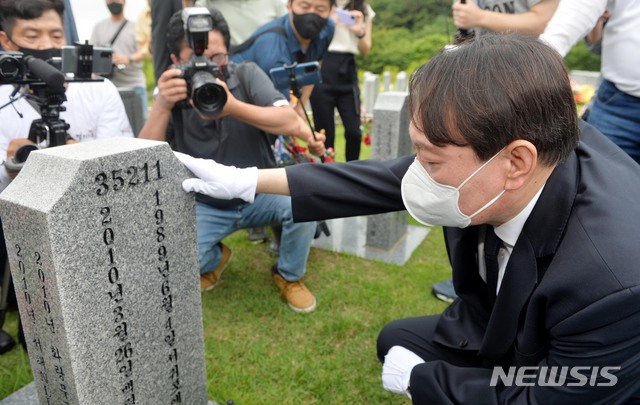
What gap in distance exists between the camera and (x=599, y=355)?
128 centimetres

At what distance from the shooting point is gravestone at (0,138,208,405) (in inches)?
54.4

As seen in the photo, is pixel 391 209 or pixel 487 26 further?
pixel 487 26

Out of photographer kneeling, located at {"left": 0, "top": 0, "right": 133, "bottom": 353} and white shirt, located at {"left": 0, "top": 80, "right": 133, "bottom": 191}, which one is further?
white shirt, located at {"left": 0, "top": 80, "right": 133, "bottom": 191}

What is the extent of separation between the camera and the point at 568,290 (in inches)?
50.7

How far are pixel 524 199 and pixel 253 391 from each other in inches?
60.3

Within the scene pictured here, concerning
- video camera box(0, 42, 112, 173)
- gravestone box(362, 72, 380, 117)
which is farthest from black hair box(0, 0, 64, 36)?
gravestone box(362, 72, 380, 117)

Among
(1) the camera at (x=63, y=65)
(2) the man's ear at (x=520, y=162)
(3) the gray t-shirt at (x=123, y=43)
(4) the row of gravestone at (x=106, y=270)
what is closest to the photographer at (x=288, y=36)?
(1) the camera at (x=63, y=65)

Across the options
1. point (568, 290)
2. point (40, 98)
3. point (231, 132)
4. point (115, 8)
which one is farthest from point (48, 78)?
point (115, 8)

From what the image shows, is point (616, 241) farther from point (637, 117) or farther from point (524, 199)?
point (637, 117)

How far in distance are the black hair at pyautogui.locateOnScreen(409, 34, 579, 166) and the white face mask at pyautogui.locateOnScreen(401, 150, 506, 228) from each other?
141 millimetres

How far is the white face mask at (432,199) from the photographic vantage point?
1448 mm

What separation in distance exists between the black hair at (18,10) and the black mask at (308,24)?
1550 millimetres

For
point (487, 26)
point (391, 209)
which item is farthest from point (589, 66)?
point (391, 209)

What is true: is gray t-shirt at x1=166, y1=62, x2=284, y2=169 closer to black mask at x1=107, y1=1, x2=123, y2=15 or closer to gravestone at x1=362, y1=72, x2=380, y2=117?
black mask at x1=107, y1=1, x2=123, y2=15
